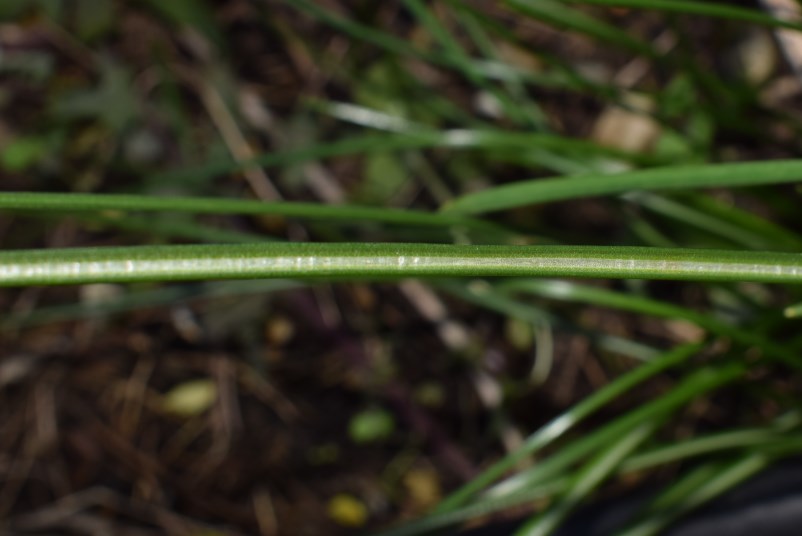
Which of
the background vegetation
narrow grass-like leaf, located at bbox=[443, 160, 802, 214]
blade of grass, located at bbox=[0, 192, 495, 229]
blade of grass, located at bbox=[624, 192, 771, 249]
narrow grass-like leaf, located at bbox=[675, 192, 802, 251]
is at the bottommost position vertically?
the background vegetation

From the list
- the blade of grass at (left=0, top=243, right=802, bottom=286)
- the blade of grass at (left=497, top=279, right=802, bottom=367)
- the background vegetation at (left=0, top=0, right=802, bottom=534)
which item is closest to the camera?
the blade of grass at (left=0, top=243, right=802, bottom=286)


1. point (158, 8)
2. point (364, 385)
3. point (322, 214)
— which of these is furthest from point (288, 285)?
point (158, 8)

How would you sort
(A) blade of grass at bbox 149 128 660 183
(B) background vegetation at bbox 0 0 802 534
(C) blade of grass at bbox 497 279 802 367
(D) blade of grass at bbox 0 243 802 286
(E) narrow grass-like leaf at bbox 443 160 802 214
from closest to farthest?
(D) blade of grass at bbox 0 243 802 286 < (E) narrow grass-like leaf at bbox 443 160 802 214 < (C) blade of grass at bbox 497 279 802 367 < (A) blade of grass at bbox 149 128 660 183 < (B) background vegetation at bbox 0 0 802 534

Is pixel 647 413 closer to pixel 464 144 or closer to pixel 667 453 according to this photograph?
pixel 667 453

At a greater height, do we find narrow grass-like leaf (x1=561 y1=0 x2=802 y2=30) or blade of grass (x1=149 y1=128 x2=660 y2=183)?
narrow grass-like leaf (x1=561 y1=0 x2=802 y2=30)

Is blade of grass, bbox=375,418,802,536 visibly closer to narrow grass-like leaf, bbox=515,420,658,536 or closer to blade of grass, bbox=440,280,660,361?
narrow grass-like leaf, bbox=515,420,658,536

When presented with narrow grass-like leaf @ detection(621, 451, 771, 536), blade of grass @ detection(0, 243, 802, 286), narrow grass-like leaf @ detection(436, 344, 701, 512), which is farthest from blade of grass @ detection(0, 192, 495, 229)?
narrow grass-like leaf @ detection(621, 451, 771, 536)
